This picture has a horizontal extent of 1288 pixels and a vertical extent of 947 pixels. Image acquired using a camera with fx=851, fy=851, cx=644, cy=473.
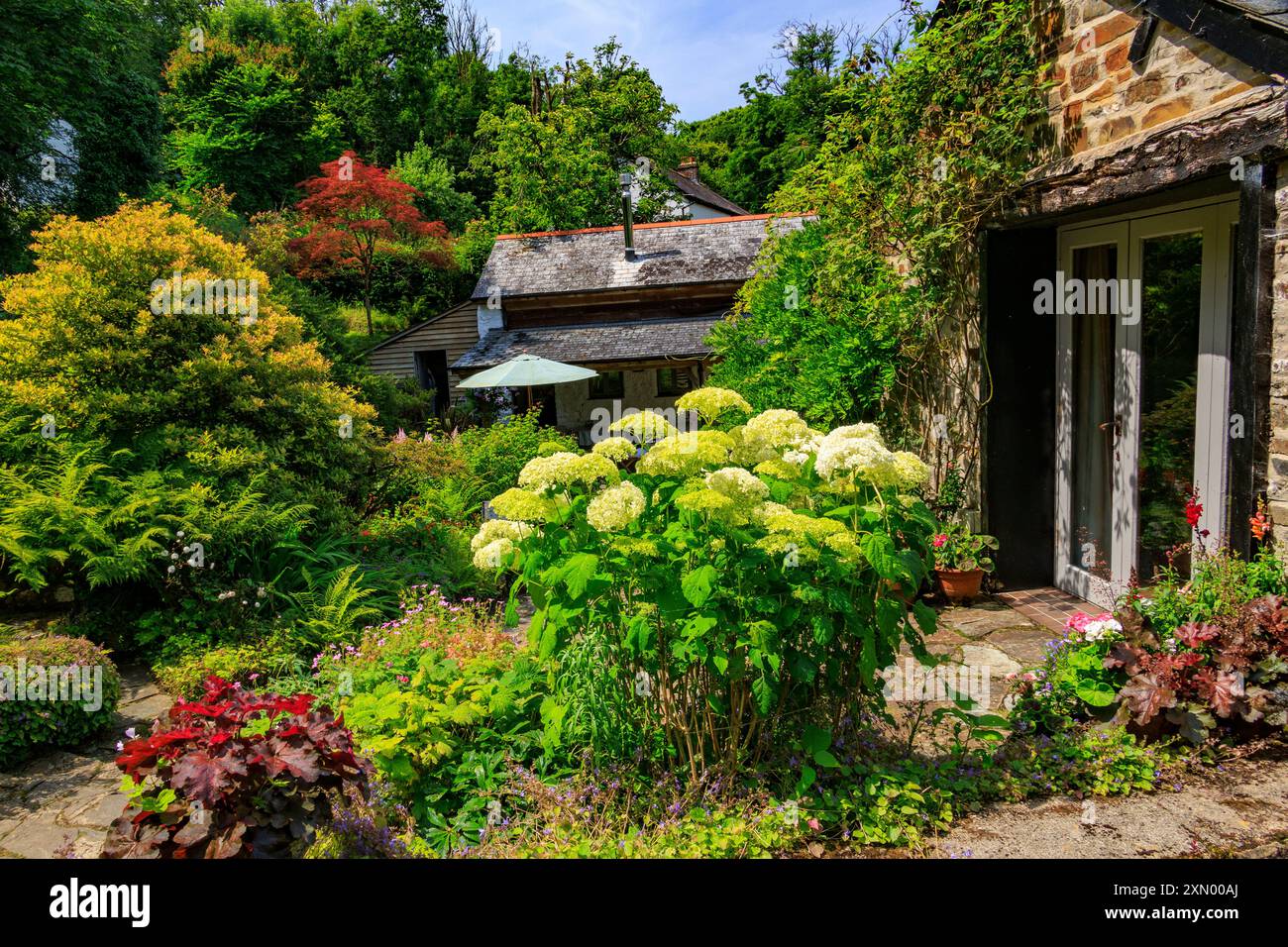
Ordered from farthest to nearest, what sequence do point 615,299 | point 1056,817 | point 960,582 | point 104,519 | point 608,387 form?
point 608,387 < point 615,299 < point 960,582 < point 104,519 < point 1056,817

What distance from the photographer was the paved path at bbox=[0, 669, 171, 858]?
12.9 feet

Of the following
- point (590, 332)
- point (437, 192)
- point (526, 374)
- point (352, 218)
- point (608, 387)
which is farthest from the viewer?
point (437, 192)

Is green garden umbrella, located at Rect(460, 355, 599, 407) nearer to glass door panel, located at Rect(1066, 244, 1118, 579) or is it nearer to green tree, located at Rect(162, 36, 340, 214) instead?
glass door panel, located at Rect(1066, 244, 1118, 579)

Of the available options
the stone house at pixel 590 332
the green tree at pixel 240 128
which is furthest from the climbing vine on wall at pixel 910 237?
the green tree at pixel 240 128

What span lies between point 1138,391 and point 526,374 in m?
8.23

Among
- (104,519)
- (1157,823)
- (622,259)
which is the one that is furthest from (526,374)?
(1157,823)

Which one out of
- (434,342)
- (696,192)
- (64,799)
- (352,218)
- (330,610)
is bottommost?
(64,799)

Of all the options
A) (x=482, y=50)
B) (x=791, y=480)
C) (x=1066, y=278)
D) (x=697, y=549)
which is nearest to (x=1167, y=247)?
(x=1066, y=278)

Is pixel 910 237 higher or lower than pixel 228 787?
higher

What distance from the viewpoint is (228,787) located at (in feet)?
9.17

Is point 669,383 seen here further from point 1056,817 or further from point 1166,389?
point 1056,817
